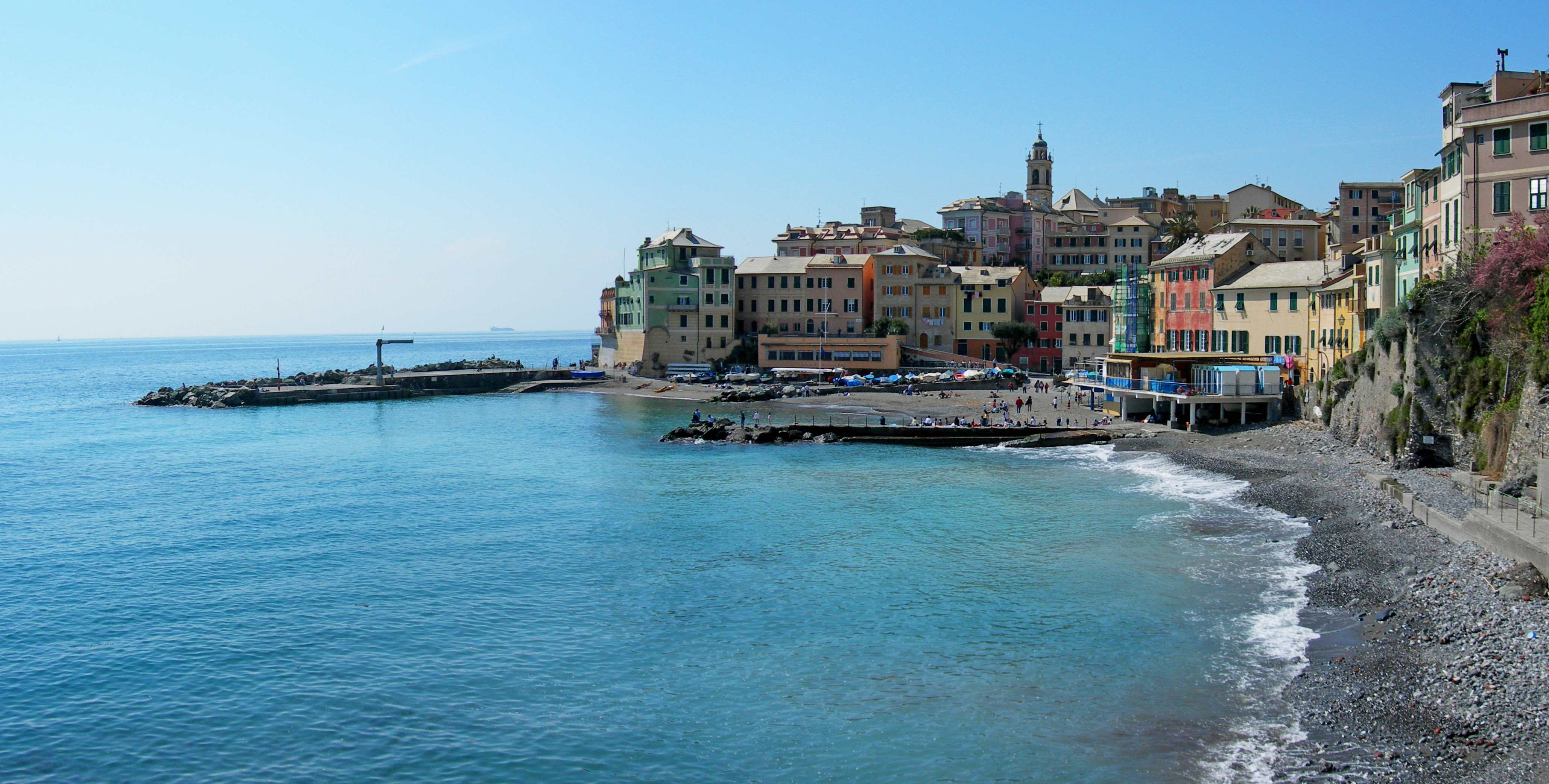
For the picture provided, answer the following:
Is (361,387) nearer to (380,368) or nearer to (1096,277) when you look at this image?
(380,368)

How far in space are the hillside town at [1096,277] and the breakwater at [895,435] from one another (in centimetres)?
737

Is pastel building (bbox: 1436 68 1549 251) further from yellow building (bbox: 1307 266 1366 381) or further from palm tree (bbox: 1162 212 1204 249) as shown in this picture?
palm tree (bbox: 1162 212 1204 249)

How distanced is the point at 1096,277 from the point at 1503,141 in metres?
80.6

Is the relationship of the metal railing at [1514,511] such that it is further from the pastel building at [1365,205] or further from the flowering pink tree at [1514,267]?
the pastel building at [1365,205]

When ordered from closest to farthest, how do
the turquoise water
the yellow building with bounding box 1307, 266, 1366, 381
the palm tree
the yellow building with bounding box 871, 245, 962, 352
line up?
1. the turquoise water
2. the yellow building with bounding box 1307, 266, 1366, 381
3. the yellow building with bounding box 871, 245, 962, 352
4. the palm tree

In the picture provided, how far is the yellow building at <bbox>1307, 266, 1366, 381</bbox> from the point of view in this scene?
5462 cm

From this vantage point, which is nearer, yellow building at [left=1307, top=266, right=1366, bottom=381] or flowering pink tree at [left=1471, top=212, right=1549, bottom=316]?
flowering pink tree at [left=1471, top=212, right=1549, bottom=316]

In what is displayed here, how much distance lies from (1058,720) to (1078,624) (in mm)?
6077

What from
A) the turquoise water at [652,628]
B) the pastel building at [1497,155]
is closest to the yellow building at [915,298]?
the turquoise water at [652,628]

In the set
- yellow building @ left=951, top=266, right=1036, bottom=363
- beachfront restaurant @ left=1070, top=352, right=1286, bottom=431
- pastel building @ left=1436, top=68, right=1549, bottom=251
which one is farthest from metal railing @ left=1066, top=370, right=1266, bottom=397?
yellow building @ left=951, top=266, right=1036, bottom=363

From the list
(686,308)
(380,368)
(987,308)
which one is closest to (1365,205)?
(987,308)

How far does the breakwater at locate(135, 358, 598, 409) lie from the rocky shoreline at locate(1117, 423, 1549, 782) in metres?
84.9

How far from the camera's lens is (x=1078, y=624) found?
26969 millimetres

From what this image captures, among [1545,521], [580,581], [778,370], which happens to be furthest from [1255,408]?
[778,370]
